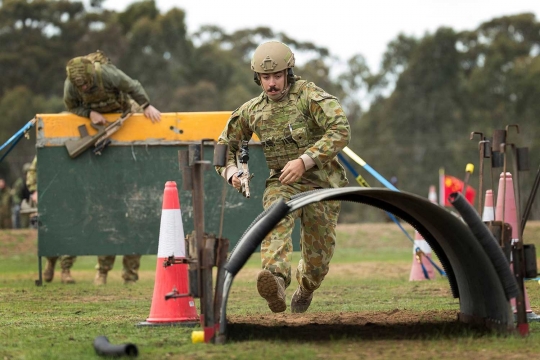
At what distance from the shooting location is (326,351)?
6.41m

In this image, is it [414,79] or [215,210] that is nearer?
[215,210]

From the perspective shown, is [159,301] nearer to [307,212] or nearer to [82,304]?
[307,212]

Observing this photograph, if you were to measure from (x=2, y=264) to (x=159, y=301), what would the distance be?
51.4ft

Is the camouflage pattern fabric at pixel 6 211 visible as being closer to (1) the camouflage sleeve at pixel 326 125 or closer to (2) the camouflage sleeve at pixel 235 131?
(2) the camouflage sleeve at pixel 235 131

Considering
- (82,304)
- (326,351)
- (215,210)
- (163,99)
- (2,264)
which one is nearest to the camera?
(326,351)

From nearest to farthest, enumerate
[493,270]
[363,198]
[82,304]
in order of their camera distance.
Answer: [493,270]
[363,198]
[82,304]

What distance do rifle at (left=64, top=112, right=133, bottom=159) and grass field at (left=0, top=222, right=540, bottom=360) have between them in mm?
1806

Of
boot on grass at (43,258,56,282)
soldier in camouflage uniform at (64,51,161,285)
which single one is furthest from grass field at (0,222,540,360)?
soldier in camouflage uniform at (64,51,161,285)

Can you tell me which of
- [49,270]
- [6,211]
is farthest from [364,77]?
[49,270]

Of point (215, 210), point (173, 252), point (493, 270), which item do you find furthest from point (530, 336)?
point (215, 210)

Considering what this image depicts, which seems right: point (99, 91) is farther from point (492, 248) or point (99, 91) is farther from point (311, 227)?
point (492, 248)

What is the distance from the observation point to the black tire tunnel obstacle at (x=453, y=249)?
6785 millimetres

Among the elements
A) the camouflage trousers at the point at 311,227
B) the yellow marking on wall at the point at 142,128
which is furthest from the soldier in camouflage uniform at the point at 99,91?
Answer: the camouflage trousers at the point at 311,227

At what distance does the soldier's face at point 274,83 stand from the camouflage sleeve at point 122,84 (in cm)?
631
